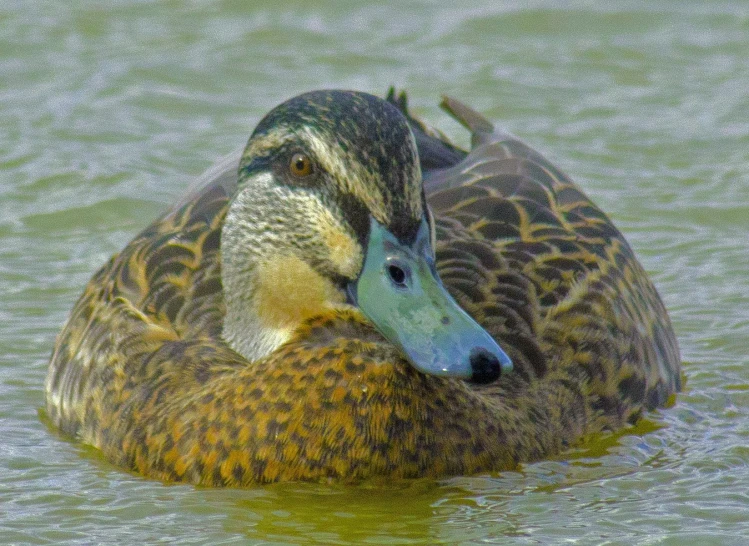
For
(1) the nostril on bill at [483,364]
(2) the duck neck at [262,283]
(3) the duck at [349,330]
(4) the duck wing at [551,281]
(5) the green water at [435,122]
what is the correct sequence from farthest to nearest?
(4) the duck wing at [551,281] → (2) the duck neck at [262,283] → (5) the green water at [435,122] → (3) the duck at [349,330] → (1) the nostril on bill at [483,364]

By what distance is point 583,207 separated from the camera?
9367mm

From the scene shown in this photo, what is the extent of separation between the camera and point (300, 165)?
7.43m

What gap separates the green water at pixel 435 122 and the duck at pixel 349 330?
178 millimetres

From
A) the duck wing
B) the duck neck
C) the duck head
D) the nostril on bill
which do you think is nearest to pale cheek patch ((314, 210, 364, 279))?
the duck head

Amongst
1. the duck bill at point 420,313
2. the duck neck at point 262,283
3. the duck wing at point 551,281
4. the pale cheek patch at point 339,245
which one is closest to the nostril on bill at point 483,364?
the duck bill at point 420,313

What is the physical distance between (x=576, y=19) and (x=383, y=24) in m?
1.77

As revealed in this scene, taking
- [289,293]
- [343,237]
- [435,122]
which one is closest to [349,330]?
[289,293]

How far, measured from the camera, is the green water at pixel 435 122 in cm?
732

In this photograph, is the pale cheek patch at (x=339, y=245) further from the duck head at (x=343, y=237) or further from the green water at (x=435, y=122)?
the green water at (x=435, y=122)

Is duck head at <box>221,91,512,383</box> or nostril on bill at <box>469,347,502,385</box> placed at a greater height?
duck head at <box>221,91,512,383</box>

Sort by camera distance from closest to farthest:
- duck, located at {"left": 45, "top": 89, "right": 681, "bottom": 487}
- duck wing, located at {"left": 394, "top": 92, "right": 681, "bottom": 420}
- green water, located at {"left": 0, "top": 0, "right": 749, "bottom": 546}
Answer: duck, located at {"left": 45, "top": 89, "right": 681, "bottom": 487}
green water, located at {"left": 0, "top": 0, "right": 749, "bottom": 546}
duck wing, located at {"left": 394, "top": 92, "right": 681, "bottom": 420}

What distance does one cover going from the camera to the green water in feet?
24.0

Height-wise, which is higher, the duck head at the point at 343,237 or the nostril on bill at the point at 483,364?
the duck head at the point at 343,237

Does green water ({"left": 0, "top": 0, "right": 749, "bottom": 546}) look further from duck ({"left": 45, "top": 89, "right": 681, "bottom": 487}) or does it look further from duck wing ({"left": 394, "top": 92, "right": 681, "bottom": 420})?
duck wing ({"left": 394, "top": 92, "right": 681, "bottom": 420})
